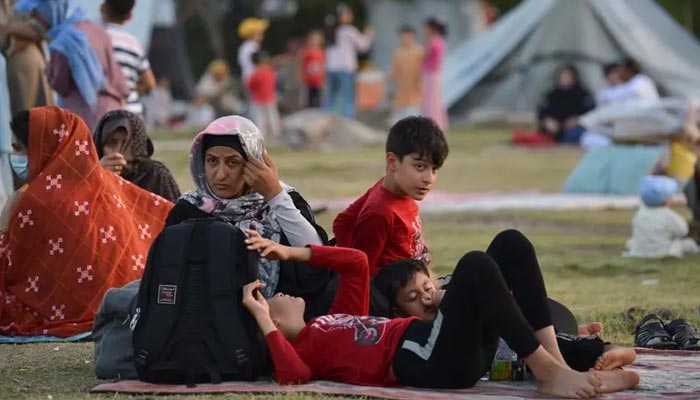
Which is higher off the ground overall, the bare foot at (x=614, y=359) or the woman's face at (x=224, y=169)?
the woman's face at (x=224, y=169)

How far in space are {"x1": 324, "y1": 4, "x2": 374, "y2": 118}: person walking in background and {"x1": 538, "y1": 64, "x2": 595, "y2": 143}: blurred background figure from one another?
16.5 feet

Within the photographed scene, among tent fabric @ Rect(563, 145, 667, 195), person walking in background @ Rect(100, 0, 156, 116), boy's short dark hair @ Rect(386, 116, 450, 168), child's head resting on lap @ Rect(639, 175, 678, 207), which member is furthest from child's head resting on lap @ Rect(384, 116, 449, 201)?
tent fabric @ Rect(563, 145, 667, 195)

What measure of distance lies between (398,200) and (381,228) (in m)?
0.14

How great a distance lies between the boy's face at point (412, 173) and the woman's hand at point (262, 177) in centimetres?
49

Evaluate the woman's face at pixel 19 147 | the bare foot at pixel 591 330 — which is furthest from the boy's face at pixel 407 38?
the bare foot at pixel 591 330

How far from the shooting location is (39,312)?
254 inches

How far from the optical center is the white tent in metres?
23.8

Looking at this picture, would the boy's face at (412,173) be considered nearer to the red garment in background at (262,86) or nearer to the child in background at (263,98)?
the child in background at (263,98)

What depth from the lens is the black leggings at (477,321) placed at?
15.7 feet

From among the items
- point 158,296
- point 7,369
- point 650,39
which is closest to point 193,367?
point 158,296

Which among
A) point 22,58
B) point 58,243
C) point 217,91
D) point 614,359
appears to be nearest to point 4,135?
point 22,58

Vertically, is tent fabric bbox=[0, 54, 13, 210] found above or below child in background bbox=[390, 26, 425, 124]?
below

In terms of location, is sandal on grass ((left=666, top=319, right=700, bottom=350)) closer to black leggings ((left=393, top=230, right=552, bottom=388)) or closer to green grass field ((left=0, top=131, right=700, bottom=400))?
green grass field ((left=0, top=131, right=700, bottom=400))

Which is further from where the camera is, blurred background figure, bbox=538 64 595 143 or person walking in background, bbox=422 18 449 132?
person walking in background, bbox=422 18 449 132
